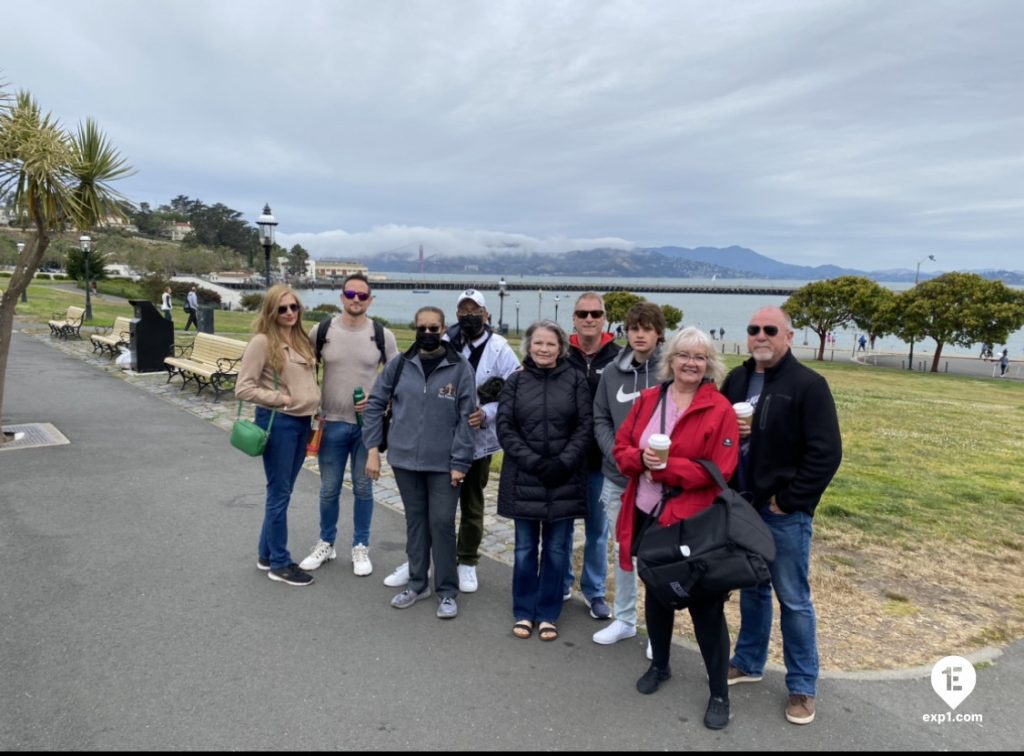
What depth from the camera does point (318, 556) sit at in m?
4.40

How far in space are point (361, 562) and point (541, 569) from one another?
1.38 metres

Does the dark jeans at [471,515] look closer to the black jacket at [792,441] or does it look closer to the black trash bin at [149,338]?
the black jacket at [792,441]


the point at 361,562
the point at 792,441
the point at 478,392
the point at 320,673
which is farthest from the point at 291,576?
the point at 792,441

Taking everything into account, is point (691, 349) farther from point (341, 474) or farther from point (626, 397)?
point (341, 474)

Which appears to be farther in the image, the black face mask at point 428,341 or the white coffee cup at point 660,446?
the black face mask at point 428,341

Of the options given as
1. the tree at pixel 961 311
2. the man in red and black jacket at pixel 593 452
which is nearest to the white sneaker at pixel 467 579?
Result: the man in red and black jacket at pixel 593 452

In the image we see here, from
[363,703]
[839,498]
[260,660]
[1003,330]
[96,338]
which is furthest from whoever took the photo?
[1003,330]

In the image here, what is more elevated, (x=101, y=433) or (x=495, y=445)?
(x=495, y=445)

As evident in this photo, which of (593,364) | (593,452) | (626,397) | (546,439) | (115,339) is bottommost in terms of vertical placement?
(115,339)

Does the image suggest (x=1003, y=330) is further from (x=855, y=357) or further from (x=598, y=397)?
(x=598, y=397)

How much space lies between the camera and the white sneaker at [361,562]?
4.30 metres

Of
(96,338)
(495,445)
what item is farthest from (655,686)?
(96,338)

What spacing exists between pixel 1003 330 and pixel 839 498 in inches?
1316

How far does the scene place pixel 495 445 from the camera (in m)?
4.11
